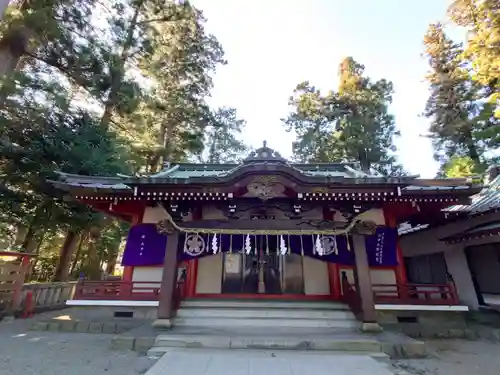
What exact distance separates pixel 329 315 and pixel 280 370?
2.85 metres

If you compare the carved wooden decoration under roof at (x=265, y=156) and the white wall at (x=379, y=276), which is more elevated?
the carved wooden decoration under roof at (x=265, y=156)

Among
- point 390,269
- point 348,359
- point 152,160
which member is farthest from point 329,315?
point 152,160

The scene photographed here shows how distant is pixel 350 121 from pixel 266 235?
53.7ft

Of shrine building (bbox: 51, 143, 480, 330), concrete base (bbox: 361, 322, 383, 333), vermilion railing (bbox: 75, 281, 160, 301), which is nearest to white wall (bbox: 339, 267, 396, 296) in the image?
shrine building (bbox: 51, 143, 480, 330)

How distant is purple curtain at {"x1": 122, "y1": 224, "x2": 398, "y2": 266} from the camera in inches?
267

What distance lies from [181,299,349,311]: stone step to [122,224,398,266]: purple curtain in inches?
47.6

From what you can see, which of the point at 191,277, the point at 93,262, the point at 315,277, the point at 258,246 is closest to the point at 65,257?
the point at 93,262

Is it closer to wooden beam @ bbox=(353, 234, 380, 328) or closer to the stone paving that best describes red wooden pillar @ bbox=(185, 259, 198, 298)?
the stone paving

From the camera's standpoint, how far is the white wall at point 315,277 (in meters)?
7.71

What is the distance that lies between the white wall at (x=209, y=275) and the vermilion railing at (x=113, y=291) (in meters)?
1.23

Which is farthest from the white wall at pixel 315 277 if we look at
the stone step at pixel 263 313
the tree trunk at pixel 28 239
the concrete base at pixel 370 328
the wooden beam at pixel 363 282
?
the tree trunk at pixel 28 239

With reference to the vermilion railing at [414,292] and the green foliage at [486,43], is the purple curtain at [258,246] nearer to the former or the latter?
the vermilion railing at [414,292]

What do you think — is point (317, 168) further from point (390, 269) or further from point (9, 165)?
point (9, 165)

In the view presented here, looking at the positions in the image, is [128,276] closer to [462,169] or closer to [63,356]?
[63,356]
